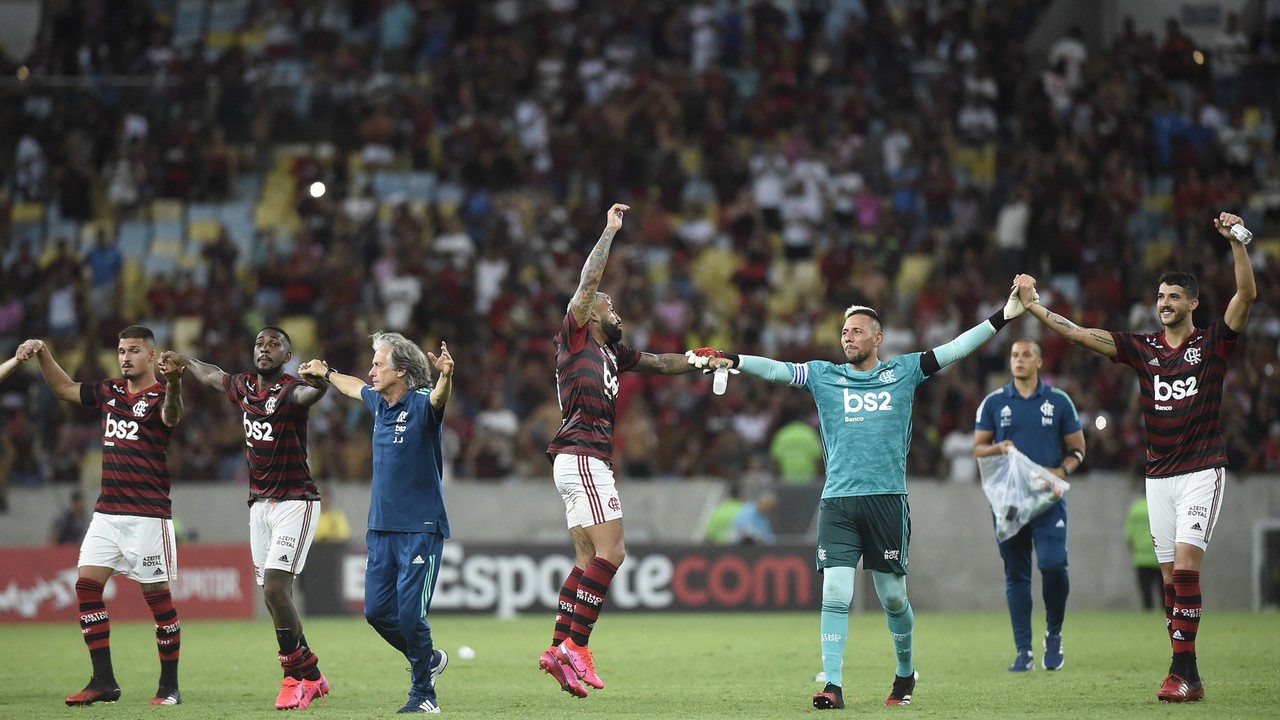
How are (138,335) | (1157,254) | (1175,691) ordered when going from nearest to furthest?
(1175,691)
(138,335)
(1157,254)

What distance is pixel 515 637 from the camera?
57.8 ft

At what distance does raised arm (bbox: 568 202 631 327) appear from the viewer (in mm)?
11102

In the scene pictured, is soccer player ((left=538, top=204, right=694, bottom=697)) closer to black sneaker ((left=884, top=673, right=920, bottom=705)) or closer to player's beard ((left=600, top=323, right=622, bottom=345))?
player's beard ((left=600, top=323, right=622, bottom=345))

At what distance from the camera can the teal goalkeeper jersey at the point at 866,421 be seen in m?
10.5

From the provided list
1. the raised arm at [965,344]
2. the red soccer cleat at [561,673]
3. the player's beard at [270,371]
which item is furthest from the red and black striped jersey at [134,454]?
the raised arm at [965,344]

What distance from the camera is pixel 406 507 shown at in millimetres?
10414

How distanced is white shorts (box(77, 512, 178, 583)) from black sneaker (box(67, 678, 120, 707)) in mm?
819

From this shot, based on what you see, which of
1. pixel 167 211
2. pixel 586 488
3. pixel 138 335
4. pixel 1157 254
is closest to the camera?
pixel 586 488

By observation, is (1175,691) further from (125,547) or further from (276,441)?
(125,547)

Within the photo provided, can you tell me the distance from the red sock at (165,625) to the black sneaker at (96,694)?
0.42 metres

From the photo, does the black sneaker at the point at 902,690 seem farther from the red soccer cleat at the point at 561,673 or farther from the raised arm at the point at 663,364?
the raised arm at the point at 663,364

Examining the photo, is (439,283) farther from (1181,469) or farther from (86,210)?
(1181,469)

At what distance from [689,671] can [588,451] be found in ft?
9.25

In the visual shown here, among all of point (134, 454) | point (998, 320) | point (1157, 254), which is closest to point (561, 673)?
point (134, 454)
